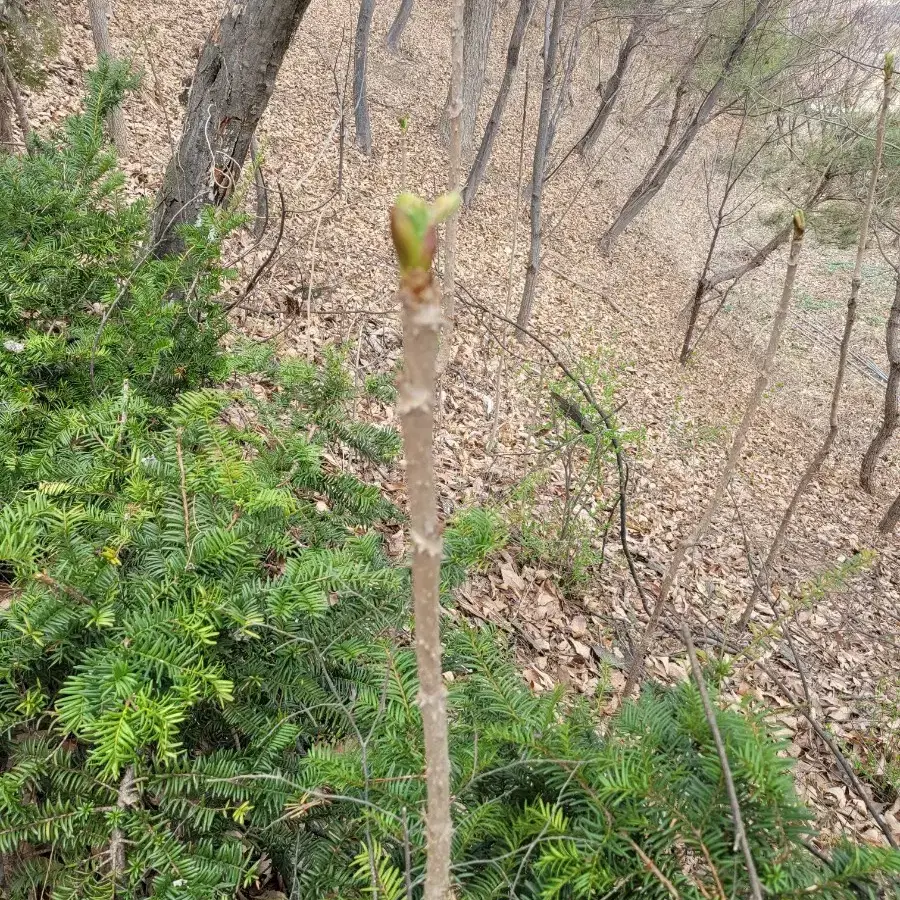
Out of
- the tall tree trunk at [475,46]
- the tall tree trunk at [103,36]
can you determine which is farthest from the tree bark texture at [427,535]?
the tall tree trunk at [475,46]

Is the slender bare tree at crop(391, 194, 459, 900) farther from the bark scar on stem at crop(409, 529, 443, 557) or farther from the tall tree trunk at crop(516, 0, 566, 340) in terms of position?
the tall tree trunk at crop(516, 0, 566, 340)

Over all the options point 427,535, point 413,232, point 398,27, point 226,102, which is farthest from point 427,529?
point 398,27

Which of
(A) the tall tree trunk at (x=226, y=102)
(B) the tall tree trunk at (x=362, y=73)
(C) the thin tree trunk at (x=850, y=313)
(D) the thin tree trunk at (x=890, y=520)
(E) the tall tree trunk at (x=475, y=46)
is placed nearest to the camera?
(A) the tall tree trunk at (x=226, y=102)

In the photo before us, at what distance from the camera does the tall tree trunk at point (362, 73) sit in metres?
8.66

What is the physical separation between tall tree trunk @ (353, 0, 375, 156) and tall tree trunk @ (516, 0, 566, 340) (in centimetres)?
335

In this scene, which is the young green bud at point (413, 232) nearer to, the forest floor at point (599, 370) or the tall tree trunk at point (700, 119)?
the forest floor at point (599, 370)

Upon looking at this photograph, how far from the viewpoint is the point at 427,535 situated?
514mm

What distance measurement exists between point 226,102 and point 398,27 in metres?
14.4

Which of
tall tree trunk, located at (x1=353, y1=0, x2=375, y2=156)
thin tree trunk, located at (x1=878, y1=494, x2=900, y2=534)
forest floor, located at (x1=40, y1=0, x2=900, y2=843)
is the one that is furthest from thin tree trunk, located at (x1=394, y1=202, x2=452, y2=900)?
tall tree trunk, located at (x1=353, y1=0, x2=375, y2=156)

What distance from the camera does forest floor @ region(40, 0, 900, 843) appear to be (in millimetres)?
3475

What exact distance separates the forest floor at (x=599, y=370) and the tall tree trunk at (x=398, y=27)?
0.29 m

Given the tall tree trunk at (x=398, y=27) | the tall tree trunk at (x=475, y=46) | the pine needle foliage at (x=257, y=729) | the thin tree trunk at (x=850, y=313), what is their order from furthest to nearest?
1. the tall tree trunk at (x=398, y=27)
2. the tall tree trunk at (x=475, y=46)
3. the thin tree trunk at (x=850, y=313)
4. the pine needle foliage at (x=257, y=729)

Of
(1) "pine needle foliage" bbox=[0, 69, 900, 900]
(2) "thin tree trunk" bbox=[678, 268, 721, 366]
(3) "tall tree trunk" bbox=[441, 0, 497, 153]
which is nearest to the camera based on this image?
(1) "pine needle foliage" bbox=[0, 69, 900, 900]

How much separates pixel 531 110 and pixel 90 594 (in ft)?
→ 59.4
